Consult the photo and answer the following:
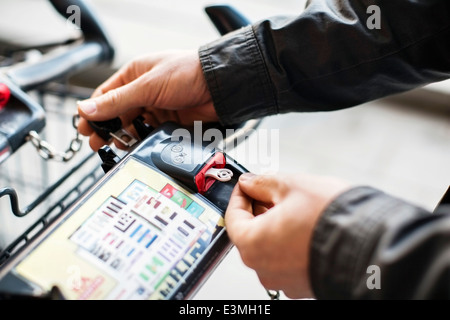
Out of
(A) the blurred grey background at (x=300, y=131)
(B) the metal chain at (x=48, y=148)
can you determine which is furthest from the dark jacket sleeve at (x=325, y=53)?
(A) the blurred grey background at (x=300, y=131)

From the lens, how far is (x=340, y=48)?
2.30 feet

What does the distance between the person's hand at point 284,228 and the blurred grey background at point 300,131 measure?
28.9 inches

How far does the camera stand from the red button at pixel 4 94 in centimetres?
71

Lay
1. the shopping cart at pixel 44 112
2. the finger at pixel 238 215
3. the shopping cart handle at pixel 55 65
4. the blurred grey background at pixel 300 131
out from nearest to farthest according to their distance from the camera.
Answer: the finger at pixel 238 215 → the shopping cart at pixel 44 112 → the shopping cart handle at pixel 55 65 → the blurred grey background at pixel 300 131

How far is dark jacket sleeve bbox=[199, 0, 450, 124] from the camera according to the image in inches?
27.1

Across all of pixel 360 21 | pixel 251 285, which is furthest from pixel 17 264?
pixel 251 285

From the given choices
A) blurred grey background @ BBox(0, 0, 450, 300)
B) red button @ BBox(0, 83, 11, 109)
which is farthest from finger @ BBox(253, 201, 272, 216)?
blurred grey background @ BBox(0, 0, 450, 300)

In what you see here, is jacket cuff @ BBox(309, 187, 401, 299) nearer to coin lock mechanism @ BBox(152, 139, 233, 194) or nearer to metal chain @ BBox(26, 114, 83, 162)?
coin lock mechanism @ BBox(152, 139, 233, 194)

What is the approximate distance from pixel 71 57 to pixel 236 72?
1.08 feet

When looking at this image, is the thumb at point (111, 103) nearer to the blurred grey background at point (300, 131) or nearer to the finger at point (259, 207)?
the finger at point (259, 207)

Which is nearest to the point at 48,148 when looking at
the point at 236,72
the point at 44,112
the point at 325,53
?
the point at 44,112

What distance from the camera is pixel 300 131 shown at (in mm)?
1838

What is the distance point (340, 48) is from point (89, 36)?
48cm

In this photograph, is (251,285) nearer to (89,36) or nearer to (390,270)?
(89,36)
